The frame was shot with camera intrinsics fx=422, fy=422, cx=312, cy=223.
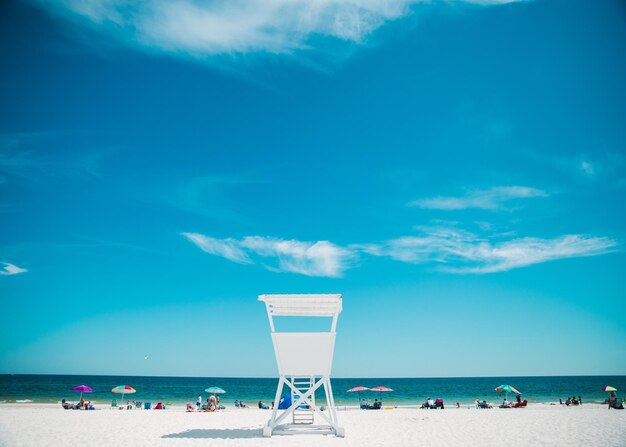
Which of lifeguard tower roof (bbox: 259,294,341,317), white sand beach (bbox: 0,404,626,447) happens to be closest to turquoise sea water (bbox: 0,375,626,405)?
white sand beach (bbox: 0,404,626,447)

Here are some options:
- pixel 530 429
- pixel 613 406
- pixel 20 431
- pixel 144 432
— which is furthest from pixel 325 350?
pixel 613 406

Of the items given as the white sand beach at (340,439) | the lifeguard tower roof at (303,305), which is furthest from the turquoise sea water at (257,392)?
the lifeguard tower roof at (303,305)

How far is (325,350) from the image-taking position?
10859 mm

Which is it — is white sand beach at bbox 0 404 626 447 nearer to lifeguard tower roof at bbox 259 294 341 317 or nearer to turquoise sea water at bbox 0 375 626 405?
lifeguard tower roof at bbox 259 294 341 317

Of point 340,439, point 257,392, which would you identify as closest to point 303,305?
point 340,439

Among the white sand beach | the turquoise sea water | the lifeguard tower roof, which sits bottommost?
the turquoise sea water

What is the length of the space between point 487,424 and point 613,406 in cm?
1381

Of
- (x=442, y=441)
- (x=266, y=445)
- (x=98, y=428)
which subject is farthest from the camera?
(x=98, y=428)

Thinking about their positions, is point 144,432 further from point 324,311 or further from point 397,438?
point 397,438

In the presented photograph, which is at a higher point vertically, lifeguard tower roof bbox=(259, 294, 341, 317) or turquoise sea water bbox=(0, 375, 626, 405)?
lifeguard tower roof bbox=(259, 294, 341, 317)

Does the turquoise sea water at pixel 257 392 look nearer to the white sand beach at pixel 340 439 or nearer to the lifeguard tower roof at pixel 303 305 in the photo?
the white sand beach at pixel 340 439

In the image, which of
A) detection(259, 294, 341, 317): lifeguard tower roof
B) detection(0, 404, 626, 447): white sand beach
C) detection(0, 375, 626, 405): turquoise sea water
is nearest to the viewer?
detection(0, 404, 626, 447): white sand beach

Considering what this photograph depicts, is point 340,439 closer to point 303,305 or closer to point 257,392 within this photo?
point 303,305

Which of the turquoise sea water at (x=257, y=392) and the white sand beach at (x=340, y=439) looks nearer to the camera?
the white sand beach at (x=340, y=439)
